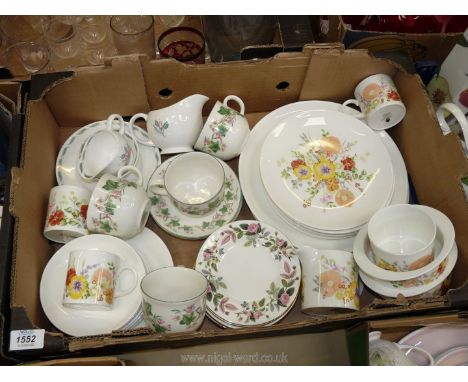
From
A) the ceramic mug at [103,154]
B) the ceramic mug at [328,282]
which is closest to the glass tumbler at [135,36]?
the ceramic mug at [103,154]

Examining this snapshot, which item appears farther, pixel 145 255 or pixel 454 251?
pixel 145 255

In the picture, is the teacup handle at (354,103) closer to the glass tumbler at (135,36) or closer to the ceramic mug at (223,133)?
the ceramic mug at (223,133)

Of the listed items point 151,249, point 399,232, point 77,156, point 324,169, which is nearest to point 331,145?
point 324,169

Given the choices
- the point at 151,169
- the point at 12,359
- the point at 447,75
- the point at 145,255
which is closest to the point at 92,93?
the point at 151,169

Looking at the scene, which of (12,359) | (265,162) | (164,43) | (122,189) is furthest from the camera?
(164,43)

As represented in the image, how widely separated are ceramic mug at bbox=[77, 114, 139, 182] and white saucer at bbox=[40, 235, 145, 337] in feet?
0.45

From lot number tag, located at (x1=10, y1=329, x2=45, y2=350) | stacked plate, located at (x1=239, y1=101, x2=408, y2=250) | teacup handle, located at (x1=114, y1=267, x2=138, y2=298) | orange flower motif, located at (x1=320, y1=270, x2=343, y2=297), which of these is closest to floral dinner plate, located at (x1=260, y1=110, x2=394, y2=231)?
stacked plate, located at (x1=239, y1=101, x2=408, y2=250)

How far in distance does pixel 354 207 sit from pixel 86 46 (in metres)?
0.80

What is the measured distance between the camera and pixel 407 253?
92cm

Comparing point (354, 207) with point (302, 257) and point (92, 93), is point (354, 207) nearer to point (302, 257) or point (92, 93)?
point (302, 257)

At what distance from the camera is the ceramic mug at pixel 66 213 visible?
3.18 ft

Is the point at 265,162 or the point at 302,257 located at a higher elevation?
the point at 265,162

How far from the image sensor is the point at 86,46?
131 centimetres

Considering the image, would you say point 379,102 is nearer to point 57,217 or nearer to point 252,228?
point 252,228
